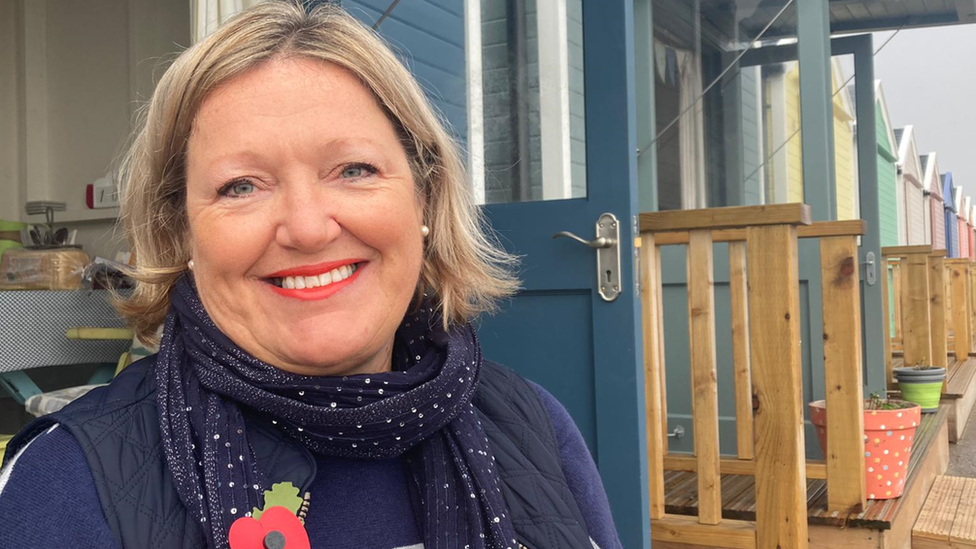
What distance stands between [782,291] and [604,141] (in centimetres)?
70

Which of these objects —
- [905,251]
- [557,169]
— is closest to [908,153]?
[905,251]

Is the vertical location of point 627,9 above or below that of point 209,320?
above

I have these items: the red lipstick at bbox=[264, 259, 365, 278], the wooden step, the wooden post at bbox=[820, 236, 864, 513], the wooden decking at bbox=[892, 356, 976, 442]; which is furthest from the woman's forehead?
the wooden decking at bbox=[892, 356, 976, 442]

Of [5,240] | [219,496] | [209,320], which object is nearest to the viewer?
[219,496]

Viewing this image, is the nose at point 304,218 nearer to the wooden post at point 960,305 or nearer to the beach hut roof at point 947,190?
the wooden post at point 960,305

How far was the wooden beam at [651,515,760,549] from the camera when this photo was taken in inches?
107

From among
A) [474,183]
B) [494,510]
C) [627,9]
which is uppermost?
[627,9]

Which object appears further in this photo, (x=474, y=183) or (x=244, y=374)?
(x=474, y=183)

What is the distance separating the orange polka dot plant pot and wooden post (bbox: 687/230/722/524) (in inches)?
20.5

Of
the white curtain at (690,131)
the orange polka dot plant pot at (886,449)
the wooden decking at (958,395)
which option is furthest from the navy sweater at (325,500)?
the wooden decking at (958,395)

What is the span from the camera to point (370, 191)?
1.09 metres

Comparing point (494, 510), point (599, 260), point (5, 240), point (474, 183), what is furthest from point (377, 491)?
point (5, 240)

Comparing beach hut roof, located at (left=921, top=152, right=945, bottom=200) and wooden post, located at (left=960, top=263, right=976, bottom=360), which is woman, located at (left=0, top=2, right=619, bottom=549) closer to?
wooden post, located at (left=960, top=263, right=976, bottom=360)

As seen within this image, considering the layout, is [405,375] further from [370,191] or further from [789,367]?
[789,367]
